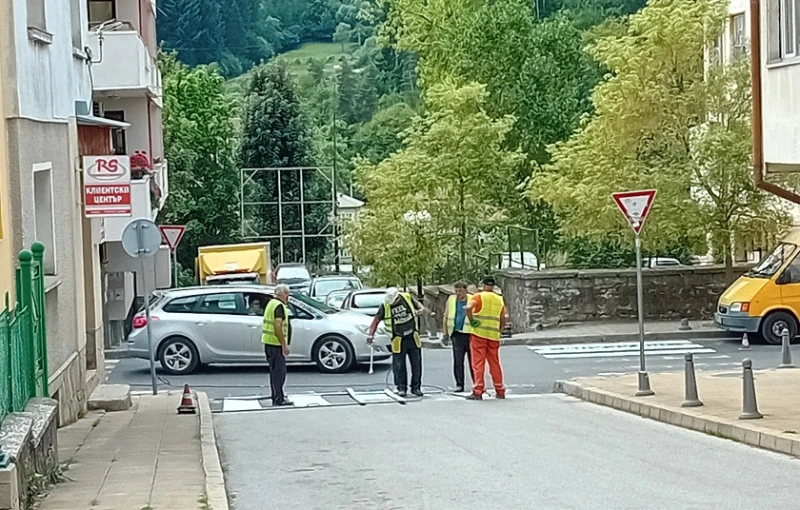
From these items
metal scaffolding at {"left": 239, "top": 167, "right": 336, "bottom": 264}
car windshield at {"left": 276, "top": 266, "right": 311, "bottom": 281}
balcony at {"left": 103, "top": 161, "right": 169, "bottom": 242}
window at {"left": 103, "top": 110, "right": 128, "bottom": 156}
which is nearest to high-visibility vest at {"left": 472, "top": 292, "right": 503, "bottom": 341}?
balcony at {"left": 103, "top": 161, "right": 169, "bottom": 242}

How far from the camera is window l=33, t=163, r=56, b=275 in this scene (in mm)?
15133

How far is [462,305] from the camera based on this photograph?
21.0 meters

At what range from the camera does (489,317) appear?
65.3 ft

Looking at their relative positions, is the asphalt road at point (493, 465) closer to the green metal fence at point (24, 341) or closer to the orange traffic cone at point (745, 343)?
the green metal fence at point (24, 341)

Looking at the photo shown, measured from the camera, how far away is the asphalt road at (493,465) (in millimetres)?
9984

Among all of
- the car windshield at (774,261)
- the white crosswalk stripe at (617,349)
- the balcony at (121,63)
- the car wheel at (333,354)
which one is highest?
the balcony at (121,63)

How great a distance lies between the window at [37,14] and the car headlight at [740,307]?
663 inches

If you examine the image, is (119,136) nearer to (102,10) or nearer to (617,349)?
(102,10)

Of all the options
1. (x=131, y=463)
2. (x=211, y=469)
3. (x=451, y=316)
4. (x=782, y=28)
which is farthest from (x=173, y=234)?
(x=211, y=469)

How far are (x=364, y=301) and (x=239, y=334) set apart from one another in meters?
7.51

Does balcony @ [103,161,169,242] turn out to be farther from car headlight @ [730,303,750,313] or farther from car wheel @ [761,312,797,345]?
car wheel @ [761,312,797,345]

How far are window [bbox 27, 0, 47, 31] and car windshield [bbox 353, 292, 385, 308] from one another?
17.8 m

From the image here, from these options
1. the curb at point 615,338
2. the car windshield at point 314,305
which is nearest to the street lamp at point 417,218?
the curb at point 615,338

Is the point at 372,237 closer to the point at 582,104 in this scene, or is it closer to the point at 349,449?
the point at 582,104
